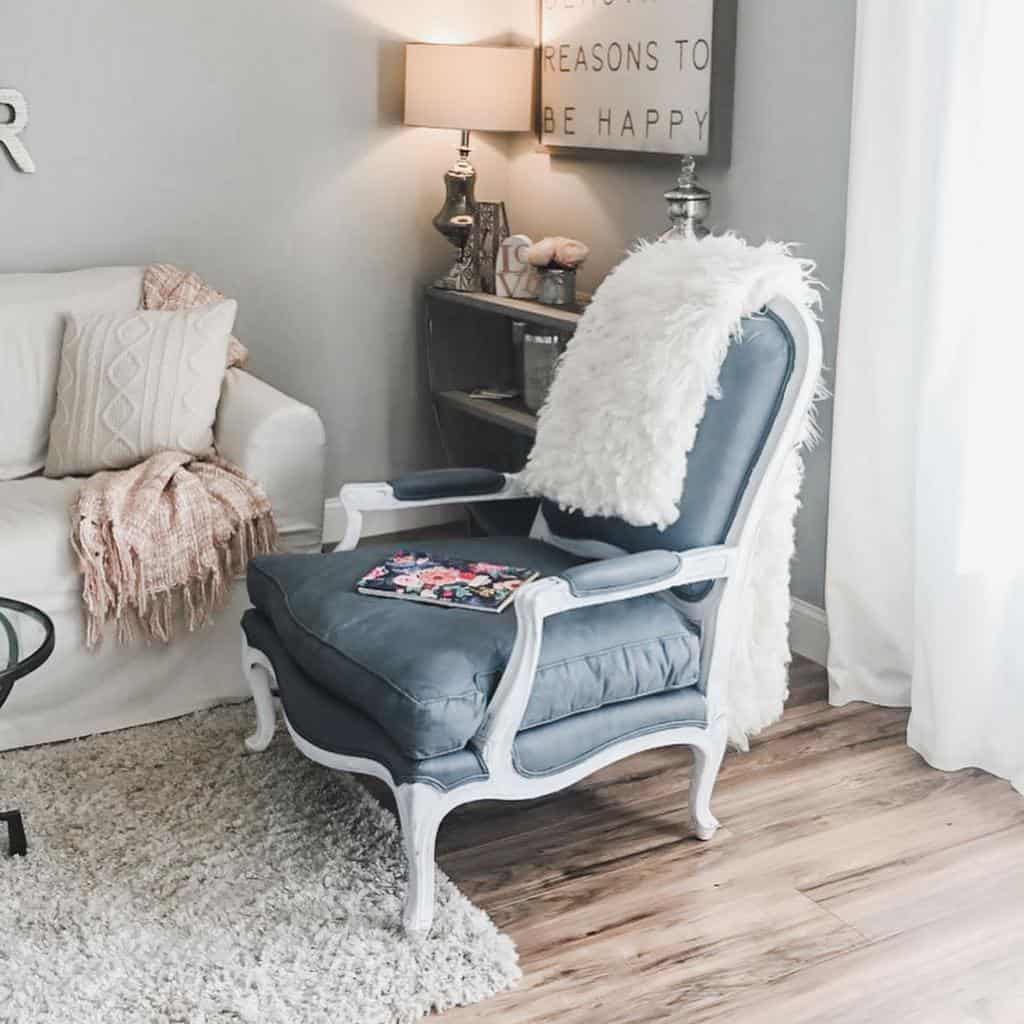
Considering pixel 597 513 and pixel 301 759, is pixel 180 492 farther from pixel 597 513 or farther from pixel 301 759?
pixel 597 513

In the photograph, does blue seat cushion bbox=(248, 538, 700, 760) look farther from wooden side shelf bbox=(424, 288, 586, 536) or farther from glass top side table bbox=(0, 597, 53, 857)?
wooden side shelf bbox=(424, 288, 586, 536)

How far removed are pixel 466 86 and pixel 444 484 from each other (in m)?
1.39

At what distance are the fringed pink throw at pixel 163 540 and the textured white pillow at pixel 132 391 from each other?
0.28 ft

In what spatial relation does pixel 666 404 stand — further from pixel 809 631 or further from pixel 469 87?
pixel 469 87

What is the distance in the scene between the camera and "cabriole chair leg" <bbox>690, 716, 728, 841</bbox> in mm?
2533

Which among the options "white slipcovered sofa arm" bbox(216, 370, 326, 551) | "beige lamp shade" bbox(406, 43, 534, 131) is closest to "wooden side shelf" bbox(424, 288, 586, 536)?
"beige lamp shade" bbox(406, 43, 534, 131)

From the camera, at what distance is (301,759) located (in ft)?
9.23

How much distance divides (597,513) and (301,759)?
0.77m

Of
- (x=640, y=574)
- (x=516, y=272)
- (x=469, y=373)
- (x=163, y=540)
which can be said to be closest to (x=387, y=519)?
(x=469, y=373)

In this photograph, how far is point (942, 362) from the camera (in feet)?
9.21

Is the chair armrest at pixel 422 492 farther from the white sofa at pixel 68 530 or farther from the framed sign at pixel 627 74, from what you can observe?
the framed sign at pixel 627 74

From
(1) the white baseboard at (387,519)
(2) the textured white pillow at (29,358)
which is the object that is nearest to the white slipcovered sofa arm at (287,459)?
(2) the textured white pillow at (29,358)

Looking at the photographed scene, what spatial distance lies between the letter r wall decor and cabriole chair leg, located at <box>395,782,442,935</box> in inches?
83.7

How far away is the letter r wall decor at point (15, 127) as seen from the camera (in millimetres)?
3486
